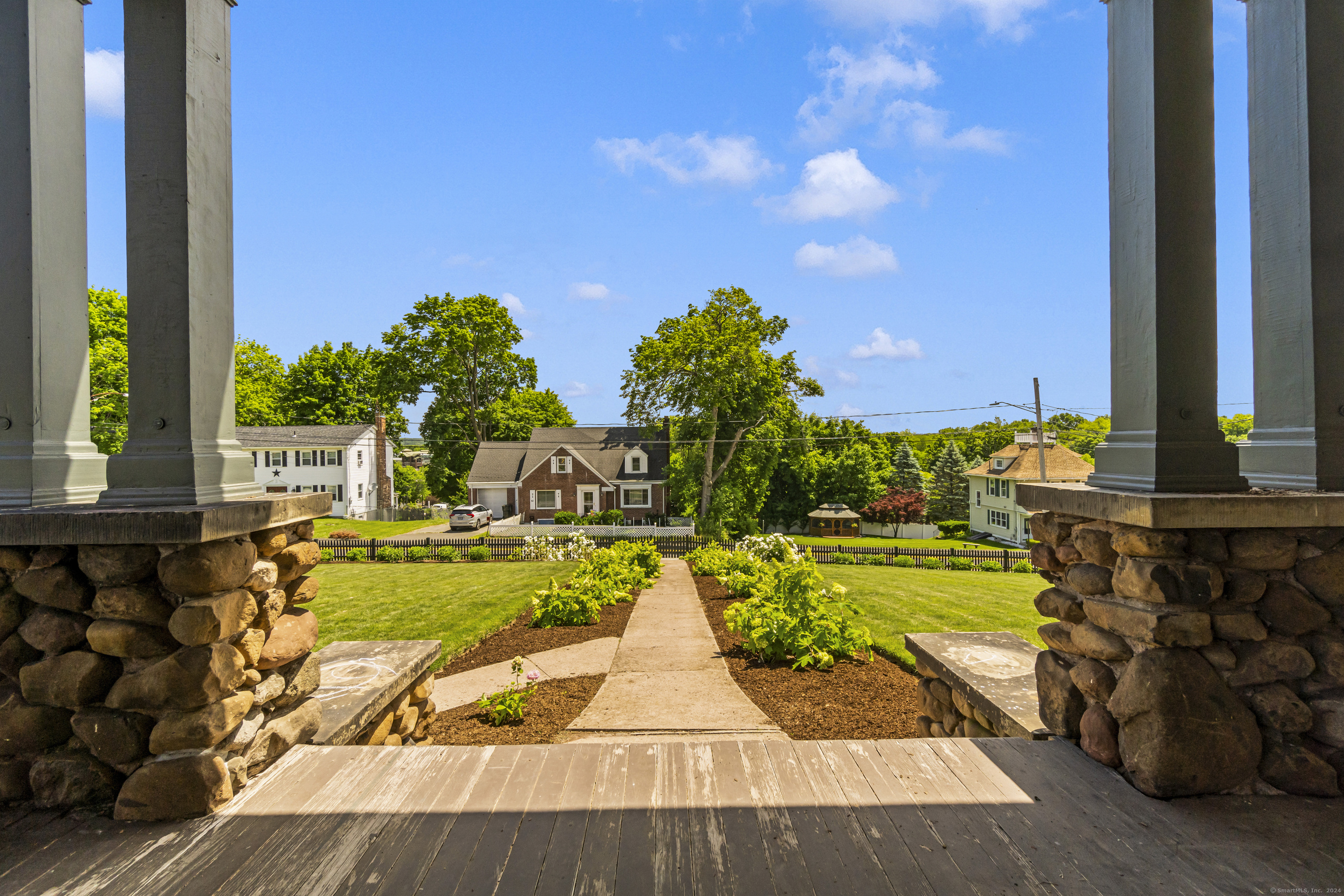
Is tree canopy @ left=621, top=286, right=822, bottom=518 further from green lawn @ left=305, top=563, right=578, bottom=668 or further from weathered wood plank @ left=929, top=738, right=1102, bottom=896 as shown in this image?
weathered wood plank @ left=929, top=738, right=1102, bottom=896

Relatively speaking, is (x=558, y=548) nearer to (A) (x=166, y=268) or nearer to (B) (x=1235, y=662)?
(A) (x=166, y=268)

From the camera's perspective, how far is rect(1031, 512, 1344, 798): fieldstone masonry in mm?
2125

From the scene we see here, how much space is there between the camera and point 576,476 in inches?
1234

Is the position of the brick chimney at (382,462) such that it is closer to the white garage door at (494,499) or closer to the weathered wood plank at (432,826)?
the white garage door at (494,499)

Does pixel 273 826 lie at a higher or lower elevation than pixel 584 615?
higher

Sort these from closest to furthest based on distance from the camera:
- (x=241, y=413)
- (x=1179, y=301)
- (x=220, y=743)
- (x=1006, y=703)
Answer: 1. (x=220, y=743)
2. (x=1179, y=301)
3. (x=1006, y=703)
4. (x=241, y=413)

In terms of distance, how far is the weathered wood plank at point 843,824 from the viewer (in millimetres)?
1788

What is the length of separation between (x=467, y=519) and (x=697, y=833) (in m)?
28.7

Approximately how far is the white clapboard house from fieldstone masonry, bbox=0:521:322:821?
112 feet

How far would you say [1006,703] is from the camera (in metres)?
2.97

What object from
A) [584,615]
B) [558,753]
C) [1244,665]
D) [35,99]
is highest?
[35,99]

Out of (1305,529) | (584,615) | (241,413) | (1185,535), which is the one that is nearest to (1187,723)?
(1185,535)

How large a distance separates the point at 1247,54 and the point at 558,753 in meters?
4.52

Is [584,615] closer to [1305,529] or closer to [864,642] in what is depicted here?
[864,642]
